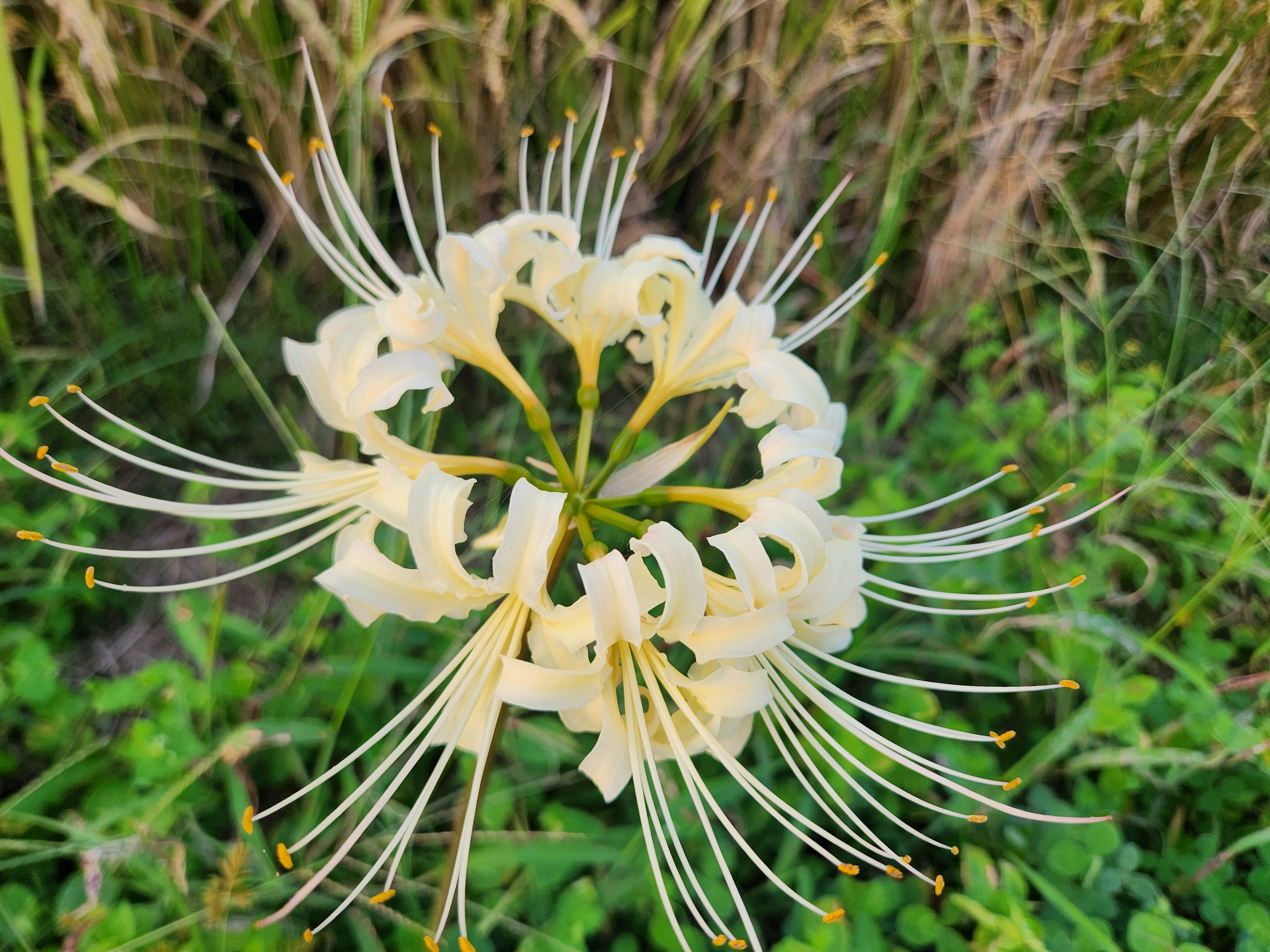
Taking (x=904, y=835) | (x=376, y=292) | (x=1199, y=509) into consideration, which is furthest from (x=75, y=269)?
(x=1199, y=509)

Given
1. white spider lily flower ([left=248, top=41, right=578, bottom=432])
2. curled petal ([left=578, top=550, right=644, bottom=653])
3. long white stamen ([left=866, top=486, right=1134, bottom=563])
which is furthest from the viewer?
long white stamen ([left=866, top=486, right=1134, bottom=563])

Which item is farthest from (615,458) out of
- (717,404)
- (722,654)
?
(717,404)

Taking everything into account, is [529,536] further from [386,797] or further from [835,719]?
[835,719]

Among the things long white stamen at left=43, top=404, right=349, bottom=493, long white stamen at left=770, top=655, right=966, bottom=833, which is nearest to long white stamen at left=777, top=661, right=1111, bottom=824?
long white stamen at left=770, top=655, right=966, bottom=833

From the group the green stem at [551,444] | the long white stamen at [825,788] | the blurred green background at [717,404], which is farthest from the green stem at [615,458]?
the blurred green background at [717,404]

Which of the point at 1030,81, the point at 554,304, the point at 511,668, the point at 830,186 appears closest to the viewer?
the point at 511,668

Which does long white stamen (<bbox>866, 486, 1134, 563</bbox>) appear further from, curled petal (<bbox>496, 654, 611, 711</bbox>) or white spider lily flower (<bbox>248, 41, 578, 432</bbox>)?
white spider lily flower (<bbox>248, 41, 578, 432</bbox>)

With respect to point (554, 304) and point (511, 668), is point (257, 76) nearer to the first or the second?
point (554, 304)
